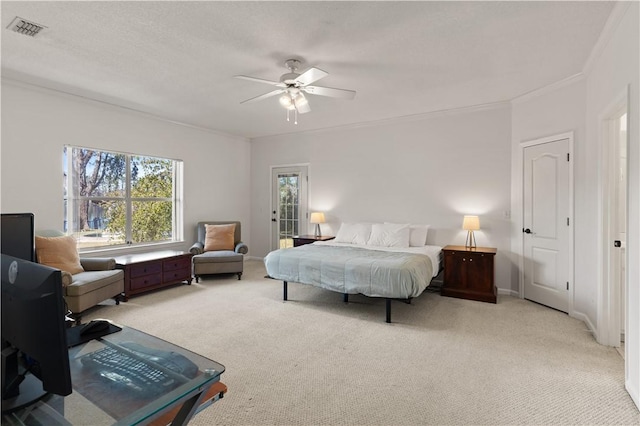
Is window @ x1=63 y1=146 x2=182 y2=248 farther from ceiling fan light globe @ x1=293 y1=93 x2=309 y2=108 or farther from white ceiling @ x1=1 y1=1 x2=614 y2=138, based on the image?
ceiling fan light globe @ x1=293 y1=93 x2=309 y2=108

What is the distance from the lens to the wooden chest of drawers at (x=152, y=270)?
435 centimetres

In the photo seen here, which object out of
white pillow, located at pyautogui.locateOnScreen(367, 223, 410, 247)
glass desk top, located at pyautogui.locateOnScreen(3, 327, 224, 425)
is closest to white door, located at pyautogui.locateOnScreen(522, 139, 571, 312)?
white pillow, located at pyautogui.locateOnScreen(367, 223, 410, 247)

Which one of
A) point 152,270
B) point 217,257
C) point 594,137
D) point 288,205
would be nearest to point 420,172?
point 594,137

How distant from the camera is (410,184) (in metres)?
5.47

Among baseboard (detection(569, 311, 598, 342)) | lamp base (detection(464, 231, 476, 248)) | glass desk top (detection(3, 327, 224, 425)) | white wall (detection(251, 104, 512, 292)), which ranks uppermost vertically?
white wall (detection(251, 104, 512, 292))

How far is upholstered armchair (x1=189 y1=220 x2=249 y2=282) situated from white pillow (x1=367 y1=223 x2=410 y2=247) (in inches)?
89.4

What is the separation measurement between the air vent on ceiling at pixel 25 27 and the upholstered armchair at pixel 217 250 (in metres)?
3.45

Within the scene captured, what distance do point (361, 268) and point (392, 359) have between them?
1.11 metres

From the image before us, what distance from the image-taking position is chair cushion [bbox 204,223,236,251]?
19.0ft

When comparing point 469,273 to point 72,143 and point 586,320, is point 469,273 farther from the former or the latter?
point 72,143

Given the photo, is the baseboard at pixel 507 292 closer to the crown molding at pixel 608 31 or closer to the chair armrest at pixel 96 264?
the crown molding at pixel 608 31

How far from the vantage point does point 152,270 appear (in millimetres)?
4641

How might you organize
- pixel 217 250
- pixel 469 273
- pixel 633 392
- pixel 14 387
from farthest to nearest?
pixel 217 250 < pixel 469 273 < pixel 633 392 < pixel 14 387

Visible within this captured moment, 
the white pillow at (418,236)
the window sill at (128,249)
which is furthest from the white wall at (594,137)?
the window sill at (128,249)
